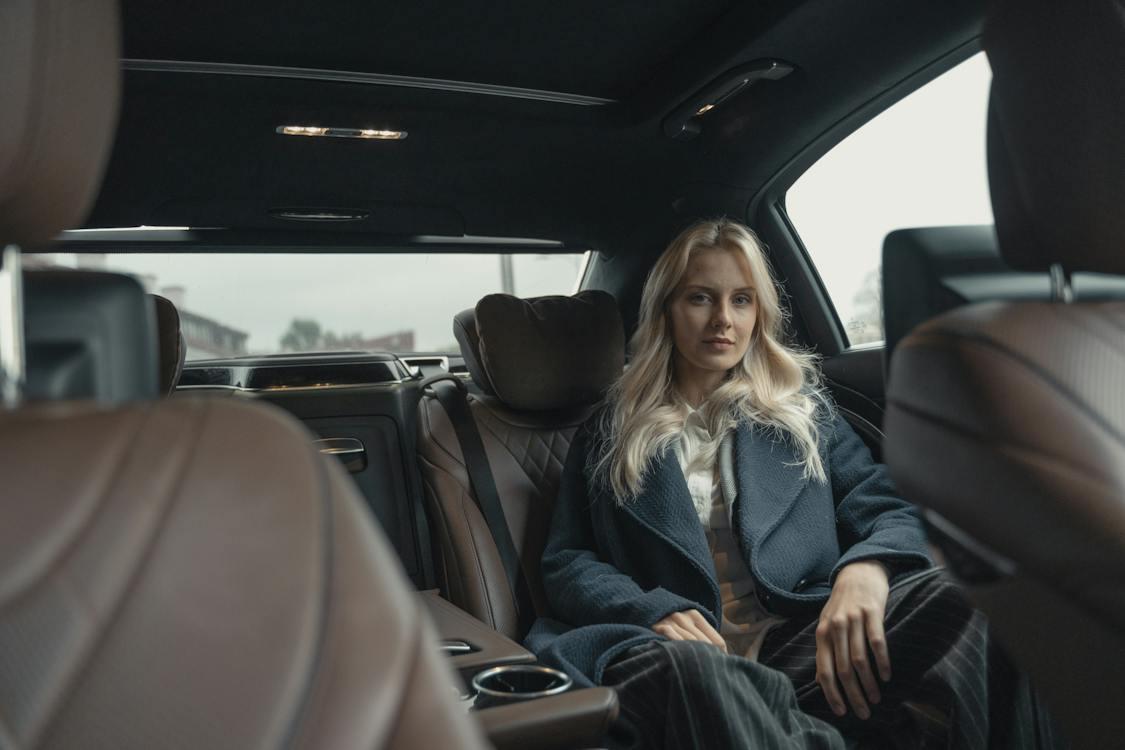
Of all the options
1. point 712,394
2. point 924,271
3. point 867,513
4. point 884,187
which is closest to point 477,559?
point 712,394

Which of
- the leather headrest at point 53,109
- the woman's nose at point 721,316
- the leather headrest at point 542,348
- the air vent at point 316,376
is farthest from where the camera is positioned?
the air vent at point 316,376

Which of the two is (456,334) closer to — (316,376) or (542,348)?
(542,348)

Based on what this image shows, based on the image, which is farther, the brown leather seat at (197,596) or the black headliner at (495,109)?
the black headliner at (495,109)

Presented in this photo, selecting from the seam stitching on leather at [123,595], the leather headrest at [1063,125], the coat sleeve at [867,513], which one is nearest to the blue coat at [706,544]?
the coat sleeve at [867,513]

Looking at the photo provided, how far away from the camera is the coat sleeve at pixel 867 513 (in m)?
1.91

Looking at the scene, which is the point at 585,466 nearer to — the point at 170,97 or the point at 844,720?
the point at 844,720

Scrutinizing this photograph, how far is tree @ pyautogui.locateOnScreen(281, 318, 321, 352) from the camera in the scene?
2.99m

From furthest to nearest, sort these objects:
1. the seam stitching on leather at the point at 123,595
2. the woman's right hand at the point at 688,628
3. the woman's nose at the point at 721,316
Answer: the woman's nose at the point at 721,316
the woman's right hand at the point at 688,628
the seam stitching on leather at the point at 123,595

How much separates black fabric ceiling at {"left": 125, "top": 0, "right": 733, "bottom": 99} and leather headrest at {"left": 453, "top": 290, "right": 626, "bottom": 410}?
1.86ft

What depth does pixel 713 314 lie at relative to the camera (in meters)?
2.33

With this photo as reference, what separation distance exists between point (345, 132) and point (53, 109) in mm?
1674

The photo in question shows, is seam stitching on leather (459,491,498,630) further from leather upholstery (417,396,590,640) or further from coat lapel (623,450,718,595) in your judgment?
coat lapel (623,450,718,595)

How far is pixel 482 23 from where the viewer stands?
6.88 ft

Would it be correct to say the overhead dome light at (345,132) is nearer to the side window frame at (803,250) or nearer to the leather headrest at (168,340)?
the leather headrest at (168,340)
